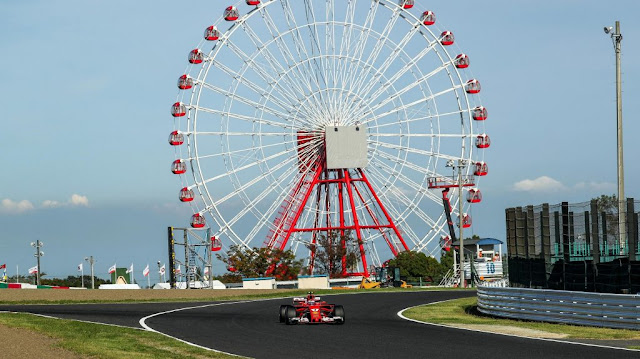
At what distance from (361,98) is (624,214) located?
5057 cm

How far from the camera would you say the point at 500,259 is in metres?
76.5

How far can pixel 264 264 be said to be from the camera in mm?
88500

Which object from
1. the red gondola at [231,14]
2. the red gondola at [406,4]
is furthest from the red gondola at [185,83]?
the red gondola at [406,4]

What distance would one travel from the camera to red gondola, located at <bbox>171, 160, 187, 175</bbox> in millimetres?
71000

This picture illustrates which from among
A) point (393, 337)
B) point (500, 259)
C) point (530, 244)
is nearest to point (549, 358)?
point (393, 337)

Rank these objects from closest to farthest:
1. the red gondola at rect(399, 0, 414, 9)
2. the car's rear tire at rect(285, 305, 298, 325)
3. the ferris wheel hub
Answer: the car's rear tire at rect(285, 305, 298, 325), the red gondola at rect(399, 0, 414, 9), the ferris wheel hub

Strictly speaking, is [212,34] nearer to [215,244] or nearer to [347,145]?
[347,145]

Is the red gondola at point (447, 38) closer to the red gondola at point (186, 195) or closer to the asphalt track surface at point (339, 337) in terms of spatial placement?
the red gondola at point (186, 195)

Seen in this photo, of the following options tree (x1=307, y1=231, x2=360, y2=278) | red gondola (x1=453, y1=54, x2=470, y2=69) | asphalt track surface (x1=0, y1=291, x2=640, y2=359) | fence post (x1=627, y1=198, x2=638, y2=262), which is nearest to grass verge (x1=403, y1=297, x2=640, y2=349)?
asphalt track surface (x1=0, y1=291, x2=640, y2=359)

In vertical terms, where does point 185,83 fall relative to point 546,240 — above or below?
above

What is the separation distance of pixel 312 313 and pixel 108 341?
7.17 metres

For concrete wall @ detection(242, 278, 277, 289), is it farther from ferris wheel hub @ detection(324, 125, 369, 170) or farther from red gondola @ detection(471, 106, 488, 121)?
red gondola @ detection(471, 106, 488, 121)

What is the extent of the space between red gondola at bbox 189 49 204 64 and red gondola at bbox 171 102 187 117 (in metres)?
3.12

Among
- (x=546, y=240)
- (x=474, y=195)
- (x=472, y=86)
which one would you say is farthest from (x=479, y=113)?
(x=546, y=240)
